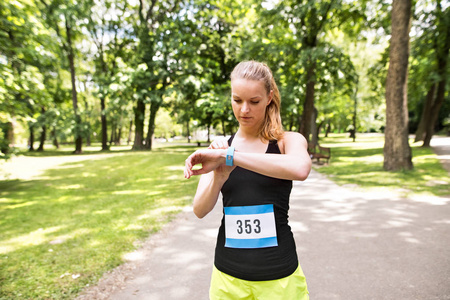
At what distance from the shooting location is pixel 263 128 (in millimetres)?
1747

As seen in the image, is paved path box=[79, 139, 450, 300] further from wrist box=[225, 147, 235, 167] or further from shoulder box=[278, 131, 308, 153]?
wrist box=[225, 147, 235, 167]

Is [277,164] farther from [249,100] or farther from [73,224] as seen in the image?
[73,224]

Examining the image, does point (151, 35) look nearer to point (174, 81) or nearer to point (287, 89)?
point (174, 81)

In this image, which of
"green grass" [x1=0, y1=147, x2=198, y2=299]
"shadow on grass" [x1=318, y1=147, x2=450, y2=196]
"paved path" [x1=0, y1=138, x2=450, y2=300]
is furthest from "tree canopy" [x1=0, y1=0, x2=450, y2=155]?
"paved path" [x1=0, y1=138, x2=450, y2=300]

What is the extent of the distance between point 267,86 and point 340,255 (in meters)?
3.81

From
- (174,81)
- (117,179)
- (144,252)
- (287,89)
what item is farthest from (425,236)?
(174,81)

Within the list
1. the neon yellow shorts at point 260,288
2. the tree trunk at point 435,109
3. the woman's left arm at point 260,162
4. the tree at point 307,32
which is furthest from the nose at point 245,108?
the tree trunk at point 435,109

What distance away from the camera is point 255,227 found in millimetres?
1615

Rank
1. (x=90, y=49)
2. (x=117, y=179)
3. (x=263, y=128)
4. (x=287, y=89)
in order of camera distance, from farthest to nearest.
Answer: (x=90, y=49), (x=287, y=89), (x=117, y=179), (x=263, y=128)

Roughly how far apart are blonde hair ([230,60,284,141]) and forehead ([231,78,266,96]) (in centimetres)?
2

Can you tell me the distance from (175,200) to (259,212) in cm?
699

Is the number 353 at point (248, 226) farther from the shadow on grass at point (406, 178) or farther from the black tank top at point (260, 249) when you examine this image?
the shadow on grass at point (406, 178)

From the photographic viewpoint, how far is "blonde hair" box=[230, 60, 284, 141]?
155cm

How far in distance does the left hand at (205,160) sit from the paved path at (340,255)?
2.58 m
